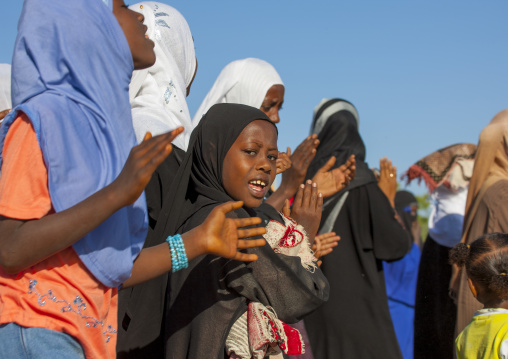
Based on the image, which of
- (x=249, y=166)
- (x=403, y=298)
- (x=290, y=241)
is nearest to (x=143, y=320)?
(x=290, y=241)

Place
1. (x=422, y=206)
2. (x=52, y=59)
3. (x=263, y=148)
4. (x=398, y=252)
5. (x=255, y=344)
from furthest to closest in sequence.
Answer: (x=422, y=206), (x=398, y=252), (x=263, y=148), (x=255, y=344), (x=52, y=59)

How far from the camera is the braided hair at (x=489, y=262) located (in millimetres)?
3387

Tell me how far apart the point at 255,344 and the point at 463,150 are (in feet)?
17.2

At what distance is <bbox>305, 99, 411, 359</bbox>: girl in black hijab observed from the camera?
15.6 feet

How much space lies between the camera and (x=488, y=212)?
4.65 m

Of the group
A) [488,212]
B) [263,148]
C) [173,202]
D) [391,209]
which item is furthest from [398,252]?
[173,202]

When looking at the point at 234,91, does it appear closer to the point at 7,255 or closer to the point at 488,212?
the point at 488,212

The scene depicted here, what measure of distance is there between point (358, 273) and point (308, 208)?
5.92 feet

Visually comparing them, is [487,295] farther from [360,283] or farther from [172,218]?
[172,218]

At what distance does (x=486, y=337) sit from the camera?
10.4 feet

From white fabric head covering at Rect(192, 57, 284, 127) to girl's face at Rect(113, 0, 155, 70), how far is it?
2139 mm

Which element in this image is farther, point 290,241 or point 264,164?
point 264,164

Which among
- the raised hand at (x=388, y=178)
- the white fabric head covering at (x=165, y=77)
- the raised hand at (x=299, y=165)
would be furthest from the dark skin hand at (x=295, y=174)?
the raised hand at (x=388, y=178)

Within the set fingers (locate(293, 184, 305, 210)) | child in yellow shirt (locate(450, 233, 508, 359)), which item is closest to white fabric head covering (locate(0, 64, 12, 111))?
fingers (locate(293, 184, 305, 210))
